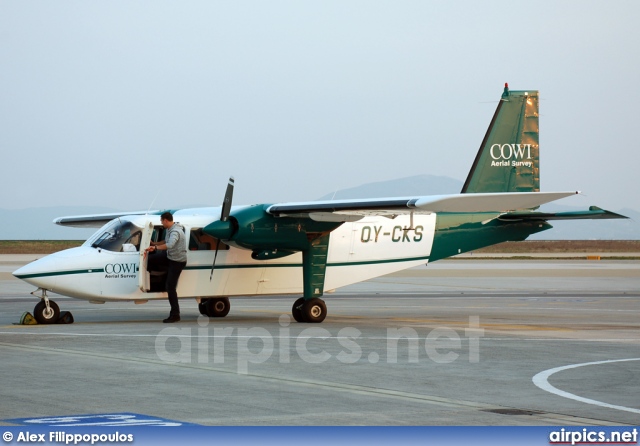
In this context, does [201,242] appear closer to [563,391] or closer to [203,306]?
[203,306]

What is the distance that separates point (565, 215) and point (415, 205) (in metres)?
5.52

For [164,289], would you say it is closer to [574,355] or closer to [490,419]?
[574,355]

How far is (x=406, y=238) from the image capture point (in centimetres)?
2125

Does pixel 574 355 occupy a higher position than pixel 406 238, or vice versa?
pixel 406 238

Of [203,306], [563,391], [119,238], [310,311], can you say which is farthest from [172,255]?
[563,391]

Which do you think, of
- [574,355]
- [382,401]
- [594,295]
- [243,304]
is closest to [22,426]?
[382,401]

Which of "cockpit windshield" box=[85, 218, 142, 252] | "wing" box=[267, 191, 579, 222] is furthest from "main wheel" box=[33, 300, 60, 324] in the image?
"wing" box=[267, 191, 579, 222]

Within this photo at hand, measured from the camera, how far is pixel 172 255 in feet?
62.5

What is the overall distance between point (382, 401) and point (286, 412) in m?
1.19

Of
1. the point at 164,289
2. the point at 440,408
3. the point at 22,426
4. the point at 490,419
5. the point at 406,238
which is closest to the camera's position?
the point at 22,426

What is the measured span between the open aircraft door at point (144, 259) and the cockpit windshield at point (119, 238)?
0.10 meters

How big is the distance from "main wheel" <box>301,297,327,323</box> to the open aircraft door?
10.6 feet

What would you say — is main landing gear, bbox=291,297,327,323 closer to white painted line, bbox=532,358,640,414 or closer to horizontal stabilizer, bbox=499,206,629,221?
horizontal stabilizer, bbox=499,206,629,221

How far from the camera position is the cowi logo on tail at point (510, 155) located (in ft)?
74.6
